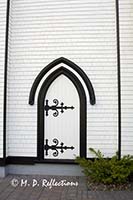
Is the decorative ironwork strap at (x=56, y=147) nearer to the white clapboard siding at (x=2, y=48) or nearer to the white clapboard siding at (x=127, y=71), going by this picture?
the white clapboard siding at (x=2, y=48)

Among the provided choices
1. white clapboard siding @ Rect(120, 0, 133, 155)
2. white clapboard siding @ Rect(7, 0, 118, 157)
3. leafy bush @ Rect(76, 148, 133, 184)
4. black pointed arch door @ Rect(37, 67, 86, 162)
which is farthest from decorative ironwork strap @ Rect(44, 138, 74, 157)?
white clapboard siding @ Rect(120, 0, 133, 155)

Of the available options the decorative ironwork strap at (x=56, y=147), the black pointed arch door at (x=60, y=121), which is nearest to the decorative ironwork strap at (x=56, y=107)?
the black pointed arch door at (x=60, y=121)

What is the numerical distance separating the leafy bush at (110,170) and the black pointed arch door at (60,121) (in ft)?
3.06

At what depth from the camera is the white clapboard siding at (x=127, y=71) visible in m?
6.81

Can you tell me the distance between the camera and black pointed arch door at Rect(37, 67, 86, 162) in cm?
705

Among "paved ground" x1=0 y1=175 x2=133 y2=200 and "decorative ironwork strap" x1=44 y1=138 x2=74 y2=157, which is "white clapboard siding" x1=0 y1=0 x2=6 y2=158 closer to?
"paved ground" x1=0 y1=175 x2=133 y2=200

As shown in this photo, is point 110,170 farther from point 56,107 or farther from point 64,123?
point 56,107

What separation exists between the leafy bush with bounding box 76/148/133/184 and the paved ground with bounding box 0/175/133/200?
13.9 inches

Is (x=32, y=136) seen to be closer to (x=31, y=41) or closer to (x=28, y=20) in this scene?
(x=31, y=41)

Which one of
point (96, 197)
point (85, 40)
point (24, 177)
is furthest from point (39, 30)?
point (96, 197)

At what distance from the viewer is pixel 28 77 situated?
7230mm

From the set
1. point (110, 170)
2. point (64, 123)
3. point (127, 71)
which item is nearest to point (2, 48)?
point (64, 123)

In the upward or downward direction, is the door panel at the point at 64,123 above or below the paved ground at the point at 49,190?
above

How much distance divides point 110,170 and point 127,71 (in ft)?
8.53
